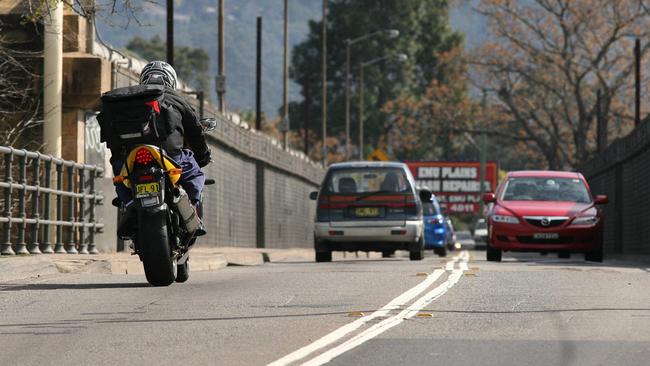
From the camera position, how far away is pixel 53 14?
69.7ft

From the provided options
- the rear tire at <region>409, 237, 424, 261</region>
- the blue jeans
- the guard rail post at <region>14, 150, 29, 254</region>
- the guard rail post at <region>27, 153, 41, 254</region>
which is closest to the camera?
the blue jeans

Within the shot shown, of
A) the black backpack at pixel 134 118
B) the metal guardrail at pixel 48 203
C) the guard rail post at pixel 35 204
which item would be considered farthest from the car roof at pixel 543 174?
the black backpack at pixel 134 118

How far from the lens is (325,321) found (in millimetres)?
10180

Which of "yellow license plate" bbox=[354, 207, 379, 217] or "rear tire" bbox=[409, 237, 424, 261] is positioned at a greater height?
"yellow license plate" bbox=[354, 207, 379, 217]

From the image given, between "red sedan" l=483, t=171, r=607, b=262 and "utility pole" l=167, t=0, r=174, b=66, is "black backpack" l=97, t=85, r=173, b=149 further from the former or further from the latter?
"utility pole" l=167, t=0, r=174, b=66

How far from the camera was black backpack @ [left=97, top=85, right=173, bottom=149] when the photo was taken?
12.2 m

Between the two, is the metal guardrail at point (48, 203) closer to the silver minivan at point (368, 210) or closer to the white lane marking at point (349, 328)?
the silver minivan at point (368, 210)

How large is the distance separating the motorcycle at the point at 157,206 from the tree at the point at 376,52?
276 feet

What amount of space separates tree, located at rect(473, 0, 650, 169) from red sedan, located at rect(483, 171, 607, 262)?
36965mm

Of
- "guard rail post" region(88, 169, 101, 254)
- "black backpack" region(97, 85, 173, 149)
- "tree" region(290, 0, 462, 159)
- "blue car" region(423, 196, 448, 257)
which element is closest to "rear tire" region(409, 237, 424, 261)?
"guard rail post" region(88, 169, 101, 254)

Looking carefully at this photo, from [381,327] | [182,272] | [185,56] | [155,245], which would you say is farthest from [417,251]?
[185,56]

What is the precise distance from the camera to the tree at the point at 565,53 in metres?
61.8

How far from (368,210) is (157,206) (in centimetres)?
1245

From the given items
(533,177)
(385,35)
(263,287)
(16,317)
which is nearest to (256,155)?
(533,177)
